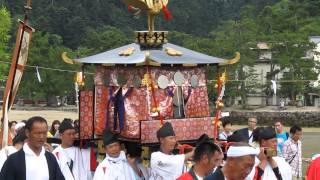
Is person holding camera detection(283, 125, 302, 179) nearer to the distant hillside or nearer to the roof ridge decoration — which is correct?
the roof ridge decoration

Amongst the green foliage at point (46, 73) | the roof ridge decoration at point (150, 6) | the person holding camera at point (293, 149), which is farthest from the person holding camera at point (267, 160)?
the green foliage at point (46, 73)

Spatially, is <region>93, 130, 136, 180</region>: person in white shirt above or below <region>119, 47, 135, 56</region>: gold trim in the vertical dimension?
below

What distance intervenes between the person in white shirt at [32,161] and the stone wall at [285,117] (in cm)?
4259

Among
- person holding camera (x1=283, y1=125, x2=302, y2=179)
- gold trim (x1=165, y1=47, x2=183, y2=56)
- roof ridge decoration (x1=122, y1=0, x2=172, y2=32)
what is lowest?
person holding camera (x1=283, y1=125, x2=302, y2=179)

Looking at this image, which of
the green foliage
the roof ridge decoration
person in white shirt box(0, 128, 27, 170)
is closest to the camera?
person in white shirt box(0, 128, 27, 170)

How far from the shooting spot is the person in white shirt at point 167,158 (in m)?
7.62

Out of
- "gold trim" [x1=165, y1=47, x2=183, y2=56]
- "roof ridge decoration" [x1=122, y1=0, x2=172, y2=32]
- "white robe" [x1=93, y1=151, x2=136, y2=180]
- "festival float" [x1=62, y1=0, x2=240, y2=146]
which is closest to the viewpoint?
"white robe" [x1=93, y1=151, x2=136, y2=180]

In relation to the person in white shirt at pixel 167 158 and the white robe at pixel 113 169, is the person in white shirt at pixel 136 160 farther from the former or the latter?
the person in white shirt at pixel 167 158

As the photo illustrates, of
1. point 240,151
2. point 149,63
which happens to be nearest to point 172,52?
point 149,63

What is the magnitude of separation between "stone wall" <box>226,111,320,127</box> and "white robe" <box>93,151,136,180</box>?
40657 millimetres

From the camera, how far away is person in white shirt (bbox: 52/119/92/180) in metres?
8.91

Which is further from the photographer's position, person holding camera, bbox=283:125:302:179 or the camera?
person holding camera, bbox=283:125:302:179

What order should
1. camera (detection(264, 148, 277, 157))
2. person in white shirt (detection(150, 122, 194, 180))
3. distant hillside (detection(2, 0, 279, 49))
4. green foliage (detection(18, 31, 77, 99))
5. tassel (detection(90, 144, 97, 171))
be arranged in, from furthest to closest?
distant hillside (detection(2, 0, 279, 49)) → green foliage (detection(18, 31, 77, 99)) → tassel (detection(90, 144, 97, 171)) → person in white shirt (detection(150, 122, 194, 180)) → camera (detection(264, 148, 277, 157))

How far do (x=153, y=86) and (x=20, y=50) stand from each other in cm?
192
